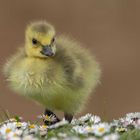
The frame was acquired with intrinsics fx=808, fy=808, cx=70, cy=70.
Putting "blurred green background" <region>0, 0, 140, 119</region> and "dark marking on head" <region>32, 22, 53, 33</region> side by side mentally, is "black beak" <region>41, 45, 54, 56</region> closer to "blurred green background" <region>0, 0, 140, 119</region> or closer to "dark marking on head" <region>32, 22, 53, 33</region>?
"dark marking on head" <region>32, 22, 53, 33</region>

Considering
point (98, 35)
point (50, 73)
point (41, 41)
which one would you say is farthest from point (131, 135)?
point (98, 35)

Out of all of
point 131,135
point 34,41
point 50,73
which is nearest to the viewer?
point 131,135

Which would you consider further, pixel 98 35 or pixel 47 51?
pixel 98 35

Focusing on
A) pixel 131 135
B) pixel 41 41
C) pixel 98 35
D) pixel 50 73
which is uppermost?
pixel 98 35

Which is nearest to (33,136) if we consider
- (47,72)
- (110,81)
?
(47,72)

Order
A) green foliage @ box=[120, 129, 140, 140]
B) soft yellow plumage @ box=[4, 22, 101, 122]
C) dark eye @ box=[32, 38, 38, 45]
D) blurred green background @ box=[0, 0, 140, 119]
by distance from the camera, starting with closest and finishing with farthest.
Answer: green foliage @ box=[120, 129, 140, 140] → soft yellow plumage @ box=[4, 22, 101, 122] → dark eye @ box=[32, 38, 38, 45] → blurred green background @ box=[0, 0, 140, 119]

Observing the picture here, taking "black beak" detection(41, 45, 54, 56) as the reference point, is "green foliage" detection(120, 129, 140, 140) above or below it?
below

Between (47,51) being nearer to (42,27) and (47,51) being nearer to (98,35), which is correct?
(42,27)

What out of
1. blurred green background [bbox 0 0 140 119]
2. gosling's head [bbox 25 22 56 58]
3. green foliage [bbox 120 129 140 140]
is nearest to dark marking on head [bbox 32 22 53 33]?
gosling's head [bbox 25 22 56 58]
